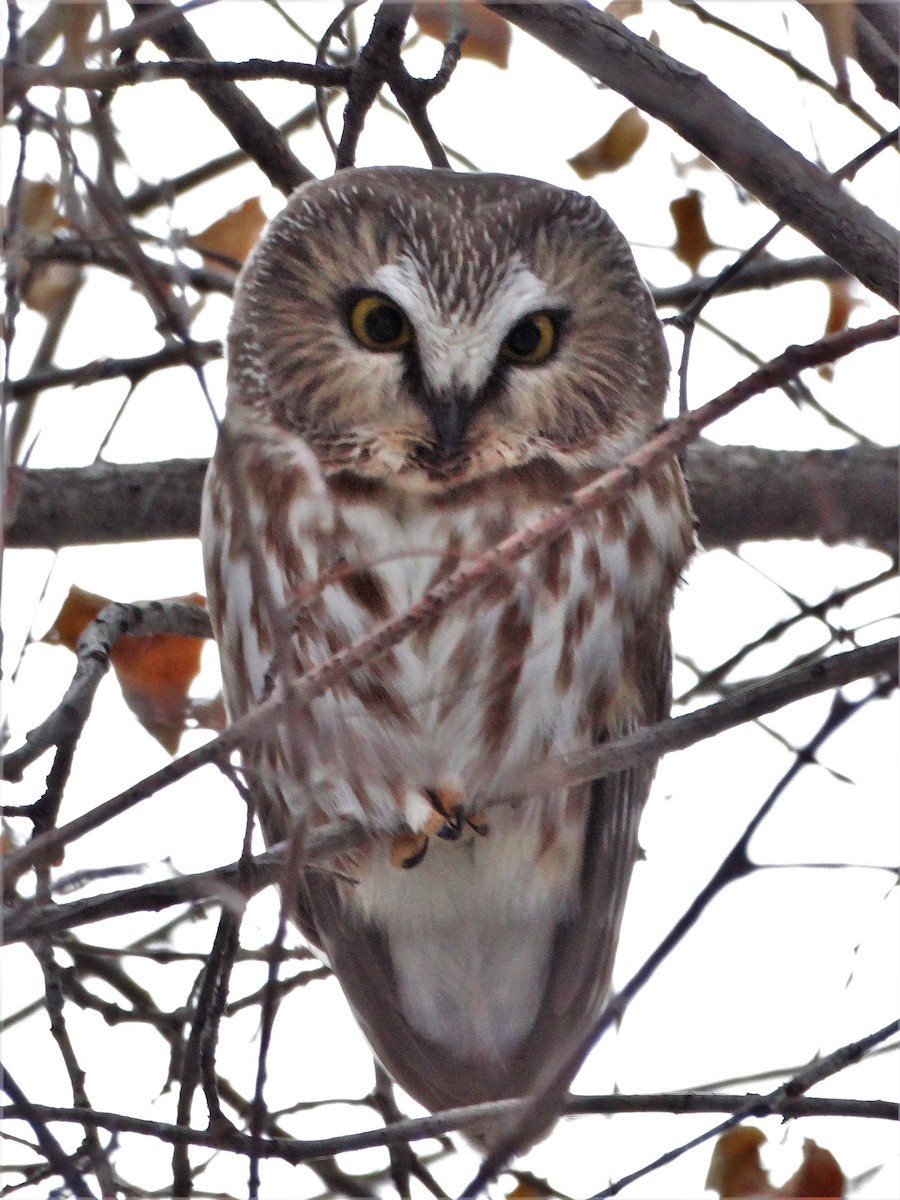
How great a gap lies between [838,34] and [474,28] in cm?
118

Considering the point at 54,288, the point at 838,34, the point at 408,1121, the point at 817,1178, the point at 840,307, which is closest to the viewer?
the point at 838,34

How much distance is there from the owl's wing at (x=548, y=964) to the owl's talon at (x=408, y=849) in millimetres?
255

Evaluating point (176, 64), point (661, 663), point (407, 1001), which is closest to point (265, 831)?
point (407, 1001)

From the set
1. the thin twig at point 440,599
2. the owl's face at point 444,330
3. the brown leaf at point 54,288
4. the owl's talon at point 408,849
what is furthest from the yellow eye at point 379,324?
the thin twig at point 440,599

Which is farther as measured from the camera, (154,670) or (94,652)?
(154,670)

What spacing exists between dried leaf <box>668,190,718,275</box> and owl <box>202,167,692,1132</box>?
0.22 m

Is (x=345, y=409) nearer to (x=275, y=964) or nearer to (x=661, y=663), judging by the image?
(x=661, y=663)

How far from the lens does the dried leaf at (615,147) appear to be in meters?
3.14

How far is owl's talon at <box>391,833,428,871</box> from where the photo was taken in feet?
9.48

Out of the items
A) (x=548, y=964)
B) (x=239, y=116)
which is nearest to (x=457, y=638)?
(x=548, y=964)

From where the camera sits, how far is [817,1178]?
2.19 m

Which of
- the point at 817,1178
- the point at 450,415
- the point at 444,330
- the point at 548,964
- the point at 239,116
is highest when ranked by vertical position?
the point at 239,116

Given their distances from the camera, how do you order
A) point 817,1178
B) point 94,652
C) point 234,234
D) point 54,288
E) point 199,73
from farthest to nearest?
point 54,288
point 234,234
point 94,652
point 199,73
point 817,1178

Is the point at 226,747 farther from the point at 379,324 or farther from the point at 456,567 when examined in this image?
the point at 379,324
